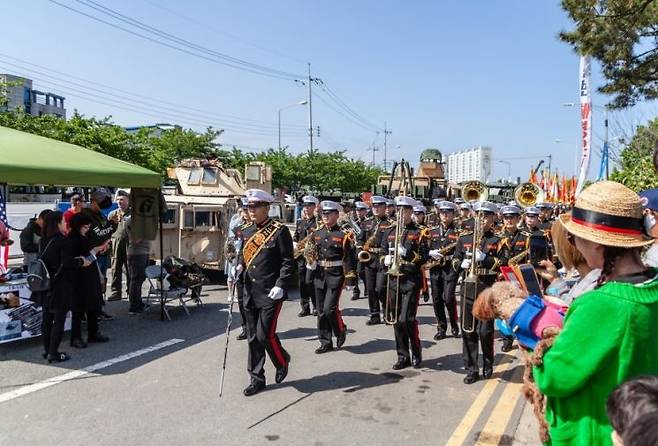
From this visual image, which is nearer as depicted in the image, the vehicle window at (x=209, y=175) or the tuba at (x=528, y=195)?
the tuba at (x=528, y=195)

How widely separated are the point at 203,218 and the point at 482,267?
707 cm

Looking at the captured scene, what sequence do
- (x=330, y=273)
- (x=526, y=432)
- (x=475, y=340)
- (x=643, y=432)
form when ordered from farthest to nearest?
(x=330, y=273)
(x=475, y=340)
(x=526, y=432)
(x=643, y=432)

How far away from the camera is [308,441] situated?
4367 mm

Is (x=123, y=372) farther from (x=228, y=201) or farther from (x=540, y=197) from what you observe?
(x=540, y=197)

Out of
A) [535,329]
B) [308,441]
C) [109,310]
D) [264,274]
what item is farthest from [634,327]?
[109,310]

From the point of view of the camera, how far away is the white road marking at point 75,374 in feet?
17.6

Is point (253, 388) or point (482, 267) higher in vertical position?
point (482, 267)

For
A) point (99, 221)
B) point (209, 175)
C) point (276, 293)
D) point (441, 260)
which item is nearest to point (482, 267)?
point (441, 260)

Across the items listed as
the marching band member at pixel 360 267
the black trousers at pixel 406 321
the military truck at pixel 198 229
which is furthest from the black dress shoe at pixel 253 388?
the military truck at pixel 198 229

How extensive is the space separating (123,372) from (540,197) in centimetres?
980

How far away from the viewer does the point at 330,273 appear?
754cm

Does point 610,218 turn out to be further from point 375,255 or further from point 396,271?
point 375,255

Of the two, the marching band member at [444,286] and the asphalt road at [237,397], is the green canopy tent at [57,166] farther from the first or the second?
the marching band member at [444,286]

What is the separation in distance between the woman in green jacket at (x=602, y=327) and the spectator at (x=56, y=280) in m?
5.91
